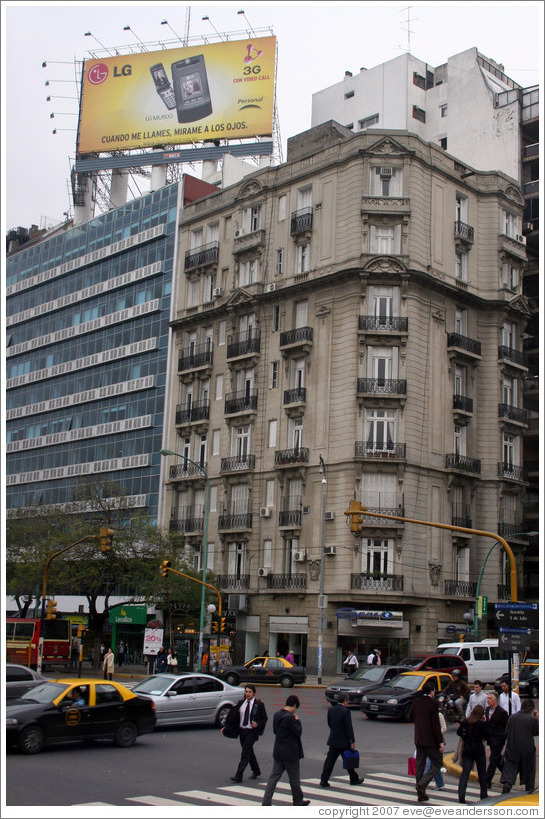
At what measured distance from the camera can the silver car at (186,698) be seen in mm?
25297

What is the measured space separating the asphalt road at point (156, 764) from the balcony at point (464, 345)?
32.1 m

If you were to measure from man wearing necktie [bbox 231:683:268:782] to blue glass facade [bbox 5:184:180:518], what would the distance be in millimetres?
45774

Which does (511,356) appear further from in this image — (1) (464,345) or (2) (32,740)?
(2) (32,740)

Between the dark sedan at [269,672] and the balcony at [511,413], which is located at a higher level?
the balcony at [511,413]

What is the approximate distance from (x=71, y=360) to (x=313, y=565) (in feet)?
107

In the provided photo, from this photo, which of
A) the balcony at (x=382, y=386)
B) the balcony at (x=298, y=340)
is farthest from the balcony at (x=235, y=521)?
the balcony at (x=382, y=386)

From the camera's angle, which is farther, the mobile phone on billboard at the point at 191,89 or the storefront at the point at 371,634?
the mobile phone on billboard at the point at 191,89

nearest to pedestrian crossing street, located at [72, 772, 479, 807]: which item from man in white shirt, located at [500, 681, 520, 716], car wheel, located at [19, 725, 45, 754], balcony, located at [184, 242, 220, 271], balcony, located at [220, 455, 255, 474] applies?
man in white shirt, located at [500, 681, 520, 716]

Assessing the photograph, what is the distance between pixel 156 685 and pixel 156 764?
617 cm

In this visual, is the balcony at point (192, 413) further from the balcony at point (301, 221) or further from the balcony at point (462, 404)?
the balcony at point (462, 404)

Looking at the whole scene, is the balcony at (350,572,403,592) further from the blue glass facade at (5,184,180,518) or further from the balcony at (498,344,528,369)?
the blue glass facade at (5,184,180,518)

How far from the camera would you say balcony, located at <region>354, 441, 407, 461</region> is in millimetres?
52172

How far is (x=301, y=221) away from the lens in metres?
58.8

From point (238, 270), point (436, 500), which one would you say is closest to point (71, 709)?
point (436, 500)
